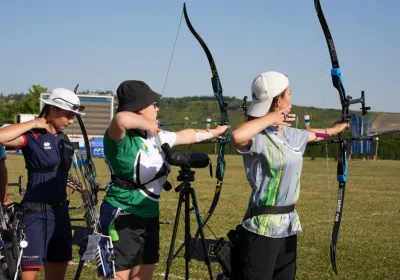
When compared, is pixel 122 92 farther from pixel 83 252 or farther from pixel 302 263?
pixel 302 263

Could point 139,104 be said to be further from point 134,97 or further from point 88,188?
point 88,188

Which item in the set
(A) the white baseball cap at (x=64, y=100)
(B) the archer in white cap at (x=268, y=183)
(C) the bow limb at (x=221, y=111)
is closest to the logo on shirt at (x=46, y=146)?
(A) the white baseball cap at (x=64, y=100)

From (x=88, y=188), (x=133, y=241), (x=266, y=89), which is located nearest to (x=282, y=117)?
(x=266, y=89)

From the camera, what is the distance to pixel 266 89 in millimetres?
3736

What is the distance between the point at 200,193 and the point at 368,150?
39.3 feet

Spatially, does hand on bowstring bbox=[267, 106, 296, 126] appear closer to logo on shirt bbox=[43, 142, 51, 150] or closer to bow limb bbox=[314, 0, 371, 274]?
bow limb bbox=[314, 0, 371, 274]

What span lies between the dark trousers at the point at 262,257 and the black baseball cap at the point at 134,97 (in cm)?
99

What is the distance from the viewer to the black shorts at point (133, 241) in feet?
13.5

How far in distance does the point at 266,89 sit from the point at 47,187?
1.86m

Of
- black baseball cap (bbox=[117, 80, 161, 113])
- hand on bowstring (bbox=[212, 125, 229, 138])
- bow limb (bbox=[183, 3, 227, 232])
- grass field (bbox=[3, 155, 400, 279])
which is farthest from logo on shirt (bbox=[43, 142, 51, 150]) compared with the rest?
grass field (bbox=[3, 155, 400, 279])

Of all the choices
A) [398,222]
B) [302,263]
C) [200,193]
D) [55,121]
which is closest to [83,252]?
[55,121]

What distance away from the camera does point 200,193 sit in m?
16.9

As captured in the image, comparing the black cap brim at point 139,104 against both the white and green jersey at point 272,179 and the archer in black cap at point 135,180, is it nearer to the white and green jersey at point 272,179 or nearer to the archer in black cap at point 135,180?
the archer in black cap at point 135,180

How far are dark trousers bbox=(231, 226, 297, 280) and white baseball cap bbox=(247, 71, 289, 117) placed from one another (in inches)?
27.4
